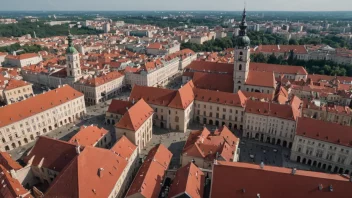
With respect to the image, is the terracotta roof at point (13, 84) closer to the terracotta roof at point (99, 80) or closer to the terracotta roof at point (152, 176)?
the terracotta roof at point (99, 80)

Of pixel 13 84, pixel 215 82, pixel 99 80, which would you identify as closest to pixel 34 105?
pixel 99 80

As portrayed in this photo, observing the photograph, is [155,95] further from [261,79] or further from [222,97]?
[261,79]

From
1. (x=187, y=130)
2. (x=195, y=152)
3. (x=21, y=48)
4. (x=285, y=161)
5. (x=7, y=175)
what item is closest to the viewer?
(x=7, y=175)

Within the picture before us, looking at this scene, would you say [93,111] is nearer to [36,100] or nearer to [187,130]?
[36,100]

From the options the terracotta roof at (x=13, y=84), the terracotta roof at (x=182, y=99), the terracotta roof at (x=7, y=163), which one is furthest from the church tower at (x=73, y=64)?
the terracotta roof at (x=7, y=163)

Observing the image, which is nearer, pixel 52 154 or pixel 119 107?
pixel 52 154

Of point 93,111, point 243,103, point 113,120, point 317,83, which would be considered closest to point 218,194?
point 243,103
